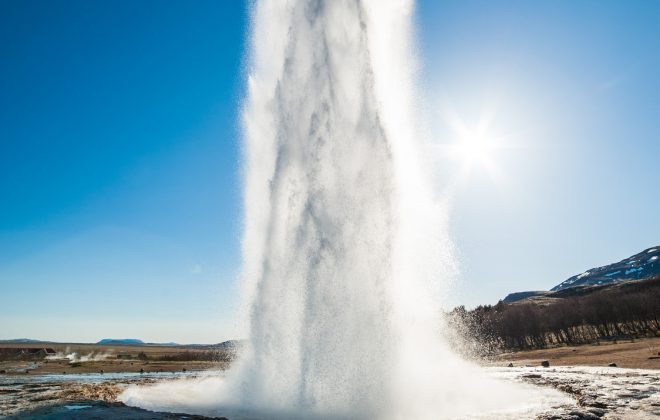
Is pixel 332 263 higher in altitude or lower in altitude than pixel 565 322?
lower

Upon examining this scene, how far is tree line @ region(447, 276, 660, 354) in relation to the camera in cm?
9512

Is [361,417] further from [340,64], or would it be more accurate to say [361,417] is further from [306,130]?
[340,64]

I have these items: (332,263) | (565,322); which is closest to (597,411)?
(332,263)

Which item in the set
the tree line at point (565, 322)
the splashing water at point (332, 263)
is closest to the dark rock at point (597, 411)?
the splashing water at point (332, 263)

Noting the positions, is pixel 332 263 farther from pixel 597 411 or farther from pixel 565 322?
pixel 565 322

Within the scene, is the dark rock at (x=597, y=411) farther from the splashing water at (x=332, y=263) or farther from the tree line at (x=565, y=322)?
the tree line at (x=565, y=322)

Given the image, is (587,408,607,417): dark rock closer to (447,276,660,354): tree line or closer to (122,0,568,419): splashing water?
(122,0,568,419): splashing water

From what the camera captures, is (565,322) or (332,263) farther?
(565,322)

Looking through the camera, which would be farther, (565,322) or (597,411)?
(565,322)

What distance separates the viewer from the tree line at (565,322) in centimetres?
9512

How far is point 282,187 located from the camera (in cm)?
2939

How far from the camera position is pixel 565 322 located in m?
104

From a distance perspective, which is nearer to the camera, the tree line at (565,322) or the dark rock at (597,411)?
the dark rock at (597,411)

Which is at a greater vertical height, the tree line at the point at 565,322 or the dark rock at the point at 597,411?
the tree line at the point at 565,322
